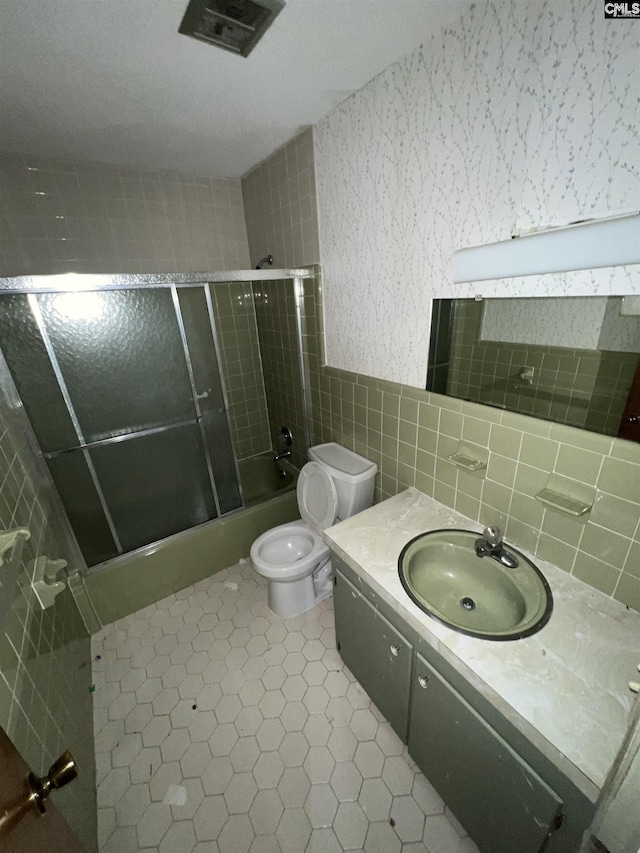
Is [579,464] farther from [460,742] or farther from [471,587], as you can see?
[460,742]

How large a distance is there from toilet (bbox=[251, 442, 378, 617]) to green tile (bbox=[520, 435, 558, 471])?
2.56ft

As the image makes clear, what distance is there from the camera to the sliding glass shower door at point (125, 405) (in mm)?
1562

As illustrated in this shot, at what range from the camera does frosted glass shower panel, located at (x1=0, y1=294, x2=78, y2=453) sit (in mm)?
1462

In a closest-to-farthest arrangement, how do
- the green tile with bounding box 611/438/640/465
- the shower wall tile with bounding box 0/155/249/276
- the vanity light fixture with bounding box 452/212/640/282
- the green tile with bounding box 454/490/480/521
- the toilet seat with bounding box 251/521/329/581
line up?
the vanity light fixture with bounding box 452/212/640/282 → the green tile with bounding box 611/438/640/465 → the green tile with bounding box 454/490/480/521 → the toilet seat with bounding box 251/521/329/581 → the shower wall tile with bounding box 0/155/249/276

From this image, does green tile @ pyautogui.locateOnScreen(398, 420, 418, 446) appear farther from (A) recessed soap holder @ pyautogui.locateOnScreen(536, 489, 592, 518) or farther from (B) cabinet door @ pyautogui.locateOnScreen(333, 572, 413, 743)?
(B) cabinet door @ pyautogui.locateOnScreen(333, 572, 413, 743)

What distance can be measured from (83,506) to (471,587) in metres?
1.99

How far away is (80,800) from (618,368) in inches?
89.2

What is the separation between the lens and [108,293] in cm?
161

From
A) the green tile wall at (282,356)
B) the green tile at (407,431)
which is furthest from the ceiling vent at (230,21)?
the green tile at (407,431)

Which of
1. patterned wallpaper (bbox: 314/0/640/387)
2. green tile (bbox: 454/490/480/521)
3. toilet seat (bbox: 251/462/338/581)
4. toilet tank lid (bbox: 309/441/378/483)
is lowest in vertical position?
toilet seat (bbox: 251/462/338/581)

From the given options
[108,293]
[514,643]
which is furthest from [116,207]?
[514,643]

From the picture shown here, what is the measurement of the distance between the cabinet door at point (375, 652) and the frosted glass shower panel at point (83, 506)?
1.43 m

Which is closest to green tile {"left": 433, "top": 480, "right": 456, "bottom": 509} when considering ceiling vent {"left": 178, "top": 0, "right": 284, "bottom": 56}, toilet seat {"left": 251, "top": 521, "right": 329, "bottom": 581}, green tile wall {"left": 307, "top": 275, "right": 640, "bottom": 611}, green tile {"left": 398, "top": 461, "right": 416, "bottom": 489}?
green tile wall {"left": 307, "top": 275, "right": 640, "bottom": 611}

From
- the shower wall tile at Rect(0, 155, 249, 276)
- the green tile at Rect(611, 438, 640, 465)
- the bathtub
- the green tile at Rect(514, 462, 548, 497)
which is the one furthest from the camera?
the bathtub
